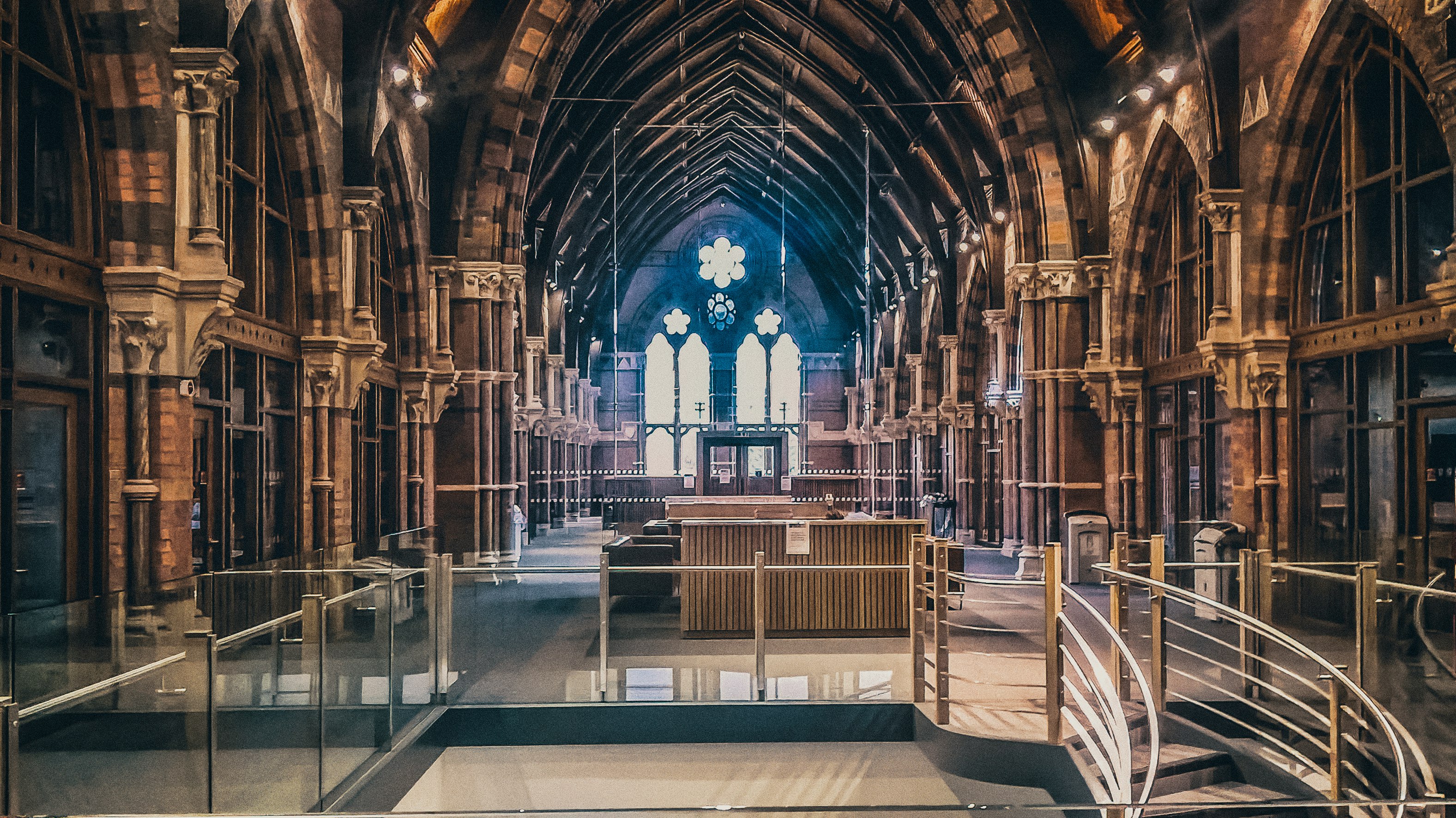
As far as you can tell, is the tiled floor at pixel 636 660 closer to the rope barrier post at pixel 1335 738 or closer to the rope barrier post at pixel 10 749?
the rope barrier post at pixel 1335 738

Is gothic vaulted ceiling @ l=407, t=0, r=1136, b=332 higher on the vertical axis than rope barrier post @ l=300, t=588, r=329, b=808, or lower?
higher

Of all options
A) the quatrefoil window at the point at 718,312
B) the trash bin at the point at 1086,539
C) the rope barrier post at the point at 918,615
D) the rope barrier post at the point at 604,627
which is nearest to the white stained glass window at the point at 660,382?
the quatrefoil window at the point at 718,312

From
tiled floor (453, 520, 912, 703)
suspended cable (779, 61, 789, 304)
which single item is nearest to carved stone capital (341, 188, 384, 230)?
tiled floor (453, 520, 912, 703)

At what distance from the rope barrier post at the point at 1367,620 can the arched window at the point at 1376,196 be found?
5069 mm

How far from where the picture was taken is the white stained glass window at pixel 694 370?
138 feet

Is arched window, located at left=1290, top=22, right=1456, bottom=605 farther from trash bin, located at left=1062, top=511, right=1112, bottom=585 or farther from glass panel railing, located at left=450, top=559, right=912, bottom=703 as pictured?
glass panel railing, located at left=450, top=559, right=912, bottom=703

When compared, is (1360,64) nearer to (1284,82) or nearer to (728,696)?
(1284,82)

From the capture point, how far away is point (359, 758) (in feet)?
20.2

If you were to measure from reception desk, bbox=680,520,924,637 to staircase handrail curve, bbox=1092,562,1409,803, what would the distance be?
3865mm

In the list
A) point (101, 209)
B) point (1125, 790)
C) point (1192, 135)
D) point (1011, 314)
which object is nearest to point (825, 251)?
point (1011, 314)

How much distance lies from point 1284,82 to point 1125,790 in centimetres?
963

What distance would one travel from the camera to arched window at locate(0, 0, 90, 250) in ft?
23.3

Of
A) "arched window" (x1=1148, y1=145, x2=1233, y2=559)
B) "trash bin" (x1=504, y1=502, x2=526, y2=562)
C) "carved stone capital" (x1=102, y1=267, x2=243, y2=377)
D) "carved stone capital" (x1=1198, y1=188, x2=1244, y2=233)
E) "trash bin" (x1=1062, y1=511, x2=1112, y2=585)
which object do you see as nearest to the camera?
"carved stone capital" (x1=102, y1=267, x2=243, y2=377)

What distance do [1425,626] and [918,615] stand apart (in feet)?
12.4
